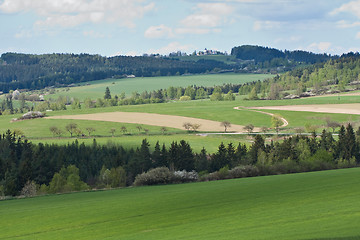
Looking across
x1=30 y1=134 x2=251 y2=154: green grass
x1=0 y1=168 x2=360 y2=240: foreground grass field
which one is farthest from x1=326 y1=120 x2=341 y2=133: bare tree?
x1=0 y1=168 x2=360 y2=240: foreground grass field

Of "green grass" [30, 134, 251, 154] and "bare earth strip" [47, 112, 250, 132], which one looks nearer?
"green grass" [30, 134, 251, 154]

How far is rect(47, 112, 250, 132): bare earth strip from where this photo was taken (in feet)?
503

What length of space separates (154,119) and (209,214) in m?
134

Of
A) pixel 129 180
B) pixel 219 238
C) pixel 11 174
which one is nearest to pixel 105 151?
pixel 129 180

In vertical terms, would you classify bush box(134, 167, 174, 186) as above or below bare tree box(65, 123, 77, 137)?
above

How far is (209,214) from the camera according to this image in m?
36.0

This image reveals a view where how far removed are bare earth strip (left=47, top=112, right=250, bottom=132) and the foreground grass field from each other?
101 m

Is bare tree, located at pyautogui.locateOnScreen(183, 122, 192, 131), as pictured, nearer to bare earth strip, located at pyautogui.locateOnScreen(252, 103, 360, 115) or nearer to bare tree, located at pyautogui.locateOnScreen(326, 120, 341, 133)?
bare tree, located at pyautogui.locateOnScreen(326, 120, 341, 133)

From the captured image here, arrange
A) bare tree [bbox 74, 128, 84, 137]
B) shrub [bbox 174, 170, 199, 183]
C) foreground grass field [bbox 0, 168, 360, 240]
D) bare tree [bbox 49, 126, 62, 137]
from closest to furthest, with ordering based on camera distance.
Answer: foreground grass field [bbox 0, 168, 360, 240], shrub [bbox 174, 170, 199, 183], bare tree [bbox 74, 128, 84, 137], bare tree [bbox 49, 126, 62, 137]

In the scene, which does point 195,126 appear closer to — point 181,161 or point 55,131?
point 55,131

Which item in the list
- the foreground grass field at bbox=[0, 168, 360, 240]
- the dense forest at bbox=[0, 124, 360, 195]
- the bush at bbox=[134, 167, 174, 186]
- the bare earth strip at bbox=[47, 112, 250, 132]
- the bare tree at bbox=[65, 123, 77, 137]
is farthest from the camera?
the bare earth strip at bbox=[47, 112, 250, 132]

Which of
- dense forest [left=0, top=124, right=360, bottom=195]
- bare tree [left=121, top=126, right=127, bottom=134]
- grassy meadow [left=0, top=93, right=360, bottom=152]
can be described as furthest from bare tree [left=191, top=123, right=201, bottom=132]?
dense forest [left=0, top=124, right=360, bottom=195]

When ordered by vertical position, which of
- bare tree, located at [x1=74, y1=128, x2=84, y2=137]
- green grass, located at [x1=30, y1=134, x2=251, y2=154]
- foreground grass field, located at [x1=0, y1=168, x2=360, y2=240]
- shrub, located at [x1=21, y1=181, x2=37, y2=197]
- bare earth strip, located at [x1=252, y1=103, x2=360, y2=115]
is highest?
foreground grass field, located at [x1=0, y1=168, x2=360, y2=240]

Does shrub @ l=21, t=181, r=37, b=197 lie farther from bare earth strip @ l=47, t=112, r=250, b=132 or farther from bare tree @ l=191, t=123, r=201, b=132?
bare earth strip @ l=47, t=112, r=250, b=132
